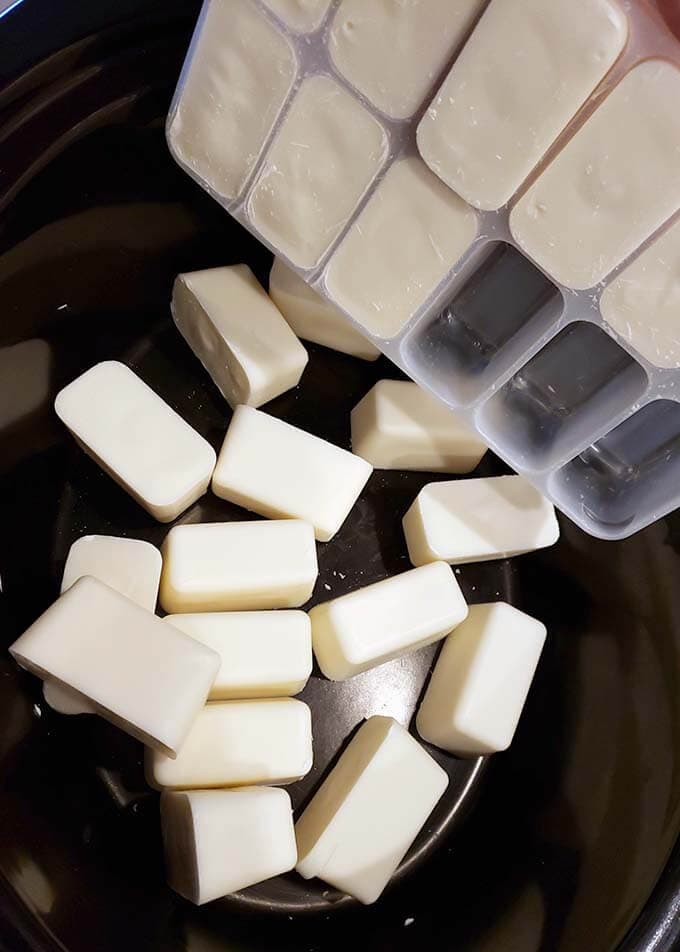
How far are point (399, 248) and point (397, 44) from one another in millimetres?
162

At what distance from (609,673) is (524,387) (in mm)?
310

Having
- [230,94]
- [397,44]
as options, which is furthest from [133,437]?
[397,44]

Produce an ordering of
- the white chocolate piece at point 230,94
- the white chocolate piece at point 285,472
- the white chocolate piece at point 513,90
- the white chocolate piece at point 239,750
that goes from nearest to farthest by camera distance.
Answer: the white chocolate piece at point 513,90
the white chocolate piece at point 230,94
the white chocolate piece at point 239,750
the white chocolate piece at point 285,472

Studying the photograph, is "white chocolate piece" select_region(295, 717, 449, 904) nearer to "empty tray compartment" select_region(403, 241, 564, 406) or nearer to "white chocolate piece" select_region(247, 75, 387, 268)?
"empty tray compartment" select_region(403, 241, 564, 406)

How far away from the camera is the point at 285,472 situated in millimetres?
1012

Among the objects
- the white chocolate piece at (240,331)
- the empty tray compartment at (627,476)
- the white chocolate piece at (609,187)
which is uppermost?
the white chocolate piece at (609,187)

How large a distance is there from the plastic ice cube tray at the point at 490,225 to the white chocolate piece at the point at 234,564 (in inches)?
8.2

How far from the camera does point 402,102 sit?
2.48ft

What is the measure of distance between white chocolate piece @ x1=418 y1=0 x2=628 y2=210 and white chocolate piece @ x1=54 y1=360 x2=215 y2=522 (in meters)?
0.39

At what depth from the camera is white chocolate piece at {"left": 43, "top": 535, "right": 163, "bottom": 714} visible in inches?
37.0

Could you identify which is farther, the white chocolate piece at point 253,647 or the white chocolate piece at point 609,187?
the white chocolate piece at point 253,647

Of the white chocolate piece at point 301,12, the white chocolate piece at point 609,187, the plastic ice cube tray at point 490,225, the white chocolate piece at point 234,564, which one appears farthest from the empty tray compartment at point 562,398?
the white chocolate piece at point 301,12

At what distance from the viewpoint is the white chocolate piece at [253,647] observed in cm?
92

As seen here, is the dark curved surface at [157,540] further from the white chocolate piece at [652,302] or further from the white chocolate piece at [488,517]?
the white chocolate piece at [652,302]
